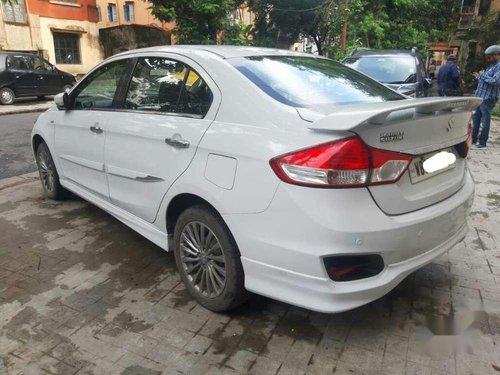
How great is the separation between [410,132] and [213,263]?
55.5 inches

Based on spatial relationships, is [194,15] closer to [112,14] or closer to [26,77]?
[26,77]

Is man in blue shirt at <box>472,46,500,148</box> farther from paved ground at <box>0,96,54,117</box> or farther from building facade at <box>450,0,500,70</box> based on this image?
building facade at <box>450,0,500,70</box>

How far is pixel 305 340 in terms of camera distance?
2.60 m

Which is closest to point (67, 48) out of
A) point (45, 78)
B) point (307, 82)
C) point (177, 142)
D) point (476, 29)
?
point (45, 78)

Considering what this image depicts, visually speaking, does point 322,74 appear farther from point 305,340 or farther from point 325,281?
point 305,340

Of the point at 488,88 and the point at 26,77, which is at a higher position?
the point at 488,88

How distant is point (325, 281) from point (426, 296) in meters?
1.19

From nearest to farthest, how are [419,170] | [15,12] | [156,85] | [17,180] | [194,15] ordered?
[419,170], [156,85], [17,180], [194,15], [15,12]

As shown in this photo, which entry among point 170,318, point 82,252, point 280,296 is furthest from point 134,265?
point 280,296

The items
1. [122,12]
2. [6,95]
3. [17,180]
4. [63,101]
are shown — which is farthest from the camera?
[122,12]

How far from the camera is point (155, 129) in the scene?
121 inches

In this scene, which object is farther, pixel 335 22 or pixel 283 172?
pixel 335 22

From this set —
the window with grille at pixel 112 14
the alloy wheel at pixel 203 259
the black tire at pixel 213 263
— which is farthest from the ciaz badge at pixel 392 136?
the window with grille at pixel 112 14

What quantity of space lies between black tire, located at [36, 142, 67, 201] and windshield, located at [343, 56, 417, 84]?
19.7ft
